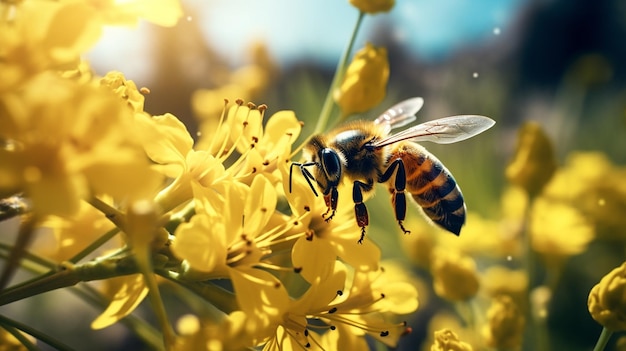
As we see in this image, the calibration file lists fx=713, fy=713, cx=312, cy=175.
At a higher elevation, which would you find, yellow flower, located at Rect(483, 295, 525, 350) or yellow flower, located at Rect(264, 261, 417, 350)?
yellow flower, located at Rect(264, 261, 417, 350)

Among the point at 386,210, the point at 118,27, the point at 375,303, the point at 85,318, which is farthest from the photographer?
the point at 85,318

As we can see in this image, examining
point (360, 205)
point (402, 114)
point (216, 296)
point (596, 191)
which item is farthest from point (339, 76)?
point (596, 191)

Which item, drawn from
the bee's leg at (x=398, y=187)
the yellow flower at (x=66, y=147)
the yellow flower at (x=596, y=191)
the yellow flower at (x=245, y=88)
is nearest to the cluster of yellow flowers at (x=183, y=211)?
the yellow flower at (x=66, y=147)

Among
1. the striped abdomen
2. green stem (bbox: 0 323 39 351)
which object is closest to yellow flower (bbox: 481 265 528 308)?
the striped abdomen

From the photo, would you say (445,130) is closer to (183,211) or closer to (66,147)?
(183,211)

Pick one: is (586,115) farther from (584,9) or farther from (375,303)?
(584,9)

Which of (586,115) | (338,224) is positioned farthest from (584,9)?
(338,224)

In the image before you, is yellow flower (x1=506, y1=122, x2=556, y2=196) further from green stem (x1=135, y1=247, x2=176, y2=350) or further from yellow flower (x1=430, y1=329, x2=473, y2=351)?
green stem (x1=135, y1=247, x2=176, y2=350)
